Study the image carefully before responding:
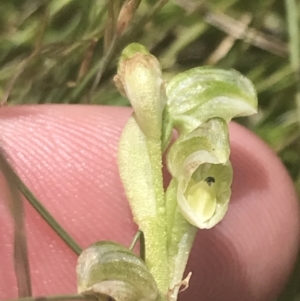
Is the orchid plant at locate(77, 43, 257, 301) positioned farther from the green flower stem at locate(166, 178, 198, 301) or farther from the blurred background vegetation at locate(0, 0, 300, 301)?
the blurred background vegetation at locate(0, 0, 300, 301)

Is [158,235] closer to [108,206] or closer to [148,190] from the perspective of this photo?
[148,190]

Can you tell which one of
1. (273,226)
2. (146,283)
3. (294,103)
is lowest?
(146,283)

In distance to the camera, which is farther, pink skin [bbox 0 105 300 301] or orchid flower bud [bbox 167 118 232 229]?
pink skin [bbox 0 105 300 301]

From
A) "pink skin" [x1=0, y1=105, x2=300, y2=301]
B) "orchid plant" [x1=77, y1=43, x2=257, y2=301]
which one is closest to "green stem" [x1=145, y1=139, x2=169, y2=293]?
"orchid plant" [x1=77, y1=43, x2=257, y2=301]

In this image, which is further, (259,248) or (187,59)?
(187,59)

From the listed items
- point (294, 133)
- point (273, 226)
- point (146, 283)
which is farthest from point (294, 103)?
point (146, 283)

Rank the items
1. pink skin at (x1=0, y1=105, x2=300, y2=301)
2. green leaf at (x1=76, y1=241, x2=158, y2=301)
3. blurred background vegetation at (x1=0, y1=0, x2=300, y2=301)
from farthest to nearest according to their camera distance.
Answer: blurred background vegetation at (x1=0, y1=0, x2=300, y2=301), pink skin at (x1=0, y1=105, x2=300, y2=301), green leaf at (x1=76, y1=241, x2=158, y2=301)

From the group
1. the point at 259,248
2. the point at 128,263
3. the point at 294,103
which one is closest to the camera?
the point at 128,263

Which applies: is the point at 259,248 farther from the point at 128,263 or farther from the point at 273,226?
the point at 128,263
